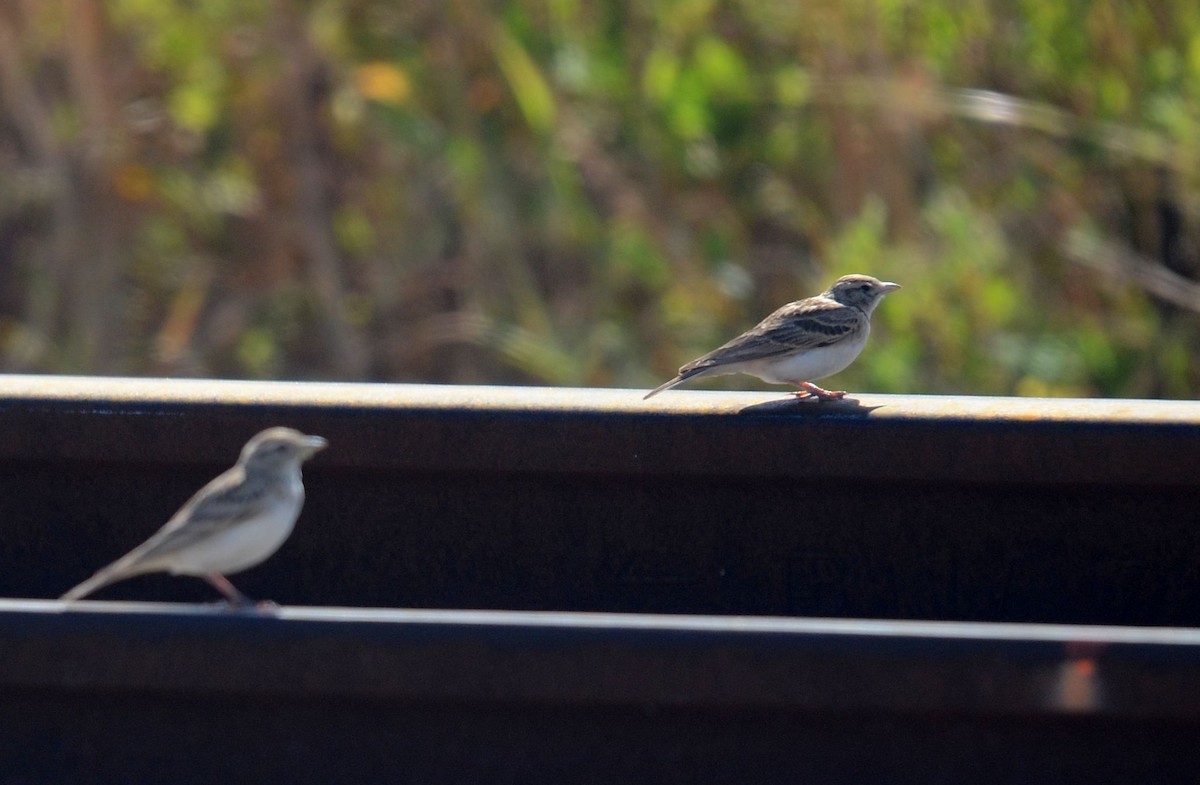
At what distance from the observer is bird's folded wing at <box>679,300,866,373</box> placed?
5.64 m

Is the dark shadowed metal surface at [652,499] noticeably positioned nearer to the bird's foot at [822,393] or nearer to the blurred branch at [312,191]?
the bird's foot at [822,393]

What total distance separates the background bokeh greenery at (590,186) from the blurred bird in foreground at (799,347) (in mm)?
3079

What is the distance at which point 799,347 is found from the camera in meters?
5.75

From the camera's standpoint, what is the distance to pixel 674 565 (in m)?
4.93

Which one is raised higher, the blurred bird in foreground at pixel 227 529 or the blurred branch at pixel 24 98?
the blurred branch at pixel 24 98

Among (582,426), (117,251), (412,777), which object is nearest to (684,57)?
(117,251)

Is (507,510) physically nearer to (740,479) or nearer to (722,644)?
(740,479)

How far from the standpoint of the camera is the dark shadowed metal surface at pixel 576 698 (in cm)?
337

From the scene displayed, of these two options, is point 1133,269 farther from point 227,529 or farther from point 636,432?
point 227,529

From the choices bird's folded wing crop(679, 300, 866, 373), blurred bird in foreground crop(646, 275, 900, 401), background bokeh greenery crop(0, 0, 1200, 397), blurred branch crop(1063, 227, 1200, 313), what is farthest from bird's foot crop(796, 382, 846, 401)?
blurred branch crop(1063, 227, 1200, 313)

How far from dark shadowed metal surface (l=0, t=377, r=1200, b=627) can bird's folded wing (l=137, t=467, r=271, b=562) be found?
946 mm

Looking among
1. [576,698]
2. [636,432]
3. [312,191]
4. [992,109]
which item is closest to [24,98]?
[312,191]

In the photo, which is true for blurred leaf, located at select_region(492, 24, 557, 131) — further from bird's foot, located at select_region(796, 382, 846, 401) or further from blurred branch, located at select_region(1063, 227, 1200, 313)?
bird's foot, located at select_region(796, 382, 846, 401)

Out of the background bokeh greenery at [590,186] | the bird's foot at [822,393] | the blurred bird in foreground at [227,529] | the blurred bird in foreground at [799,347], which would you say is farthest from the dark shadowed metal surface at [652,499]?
the background bokeh greenery at [590,186]
